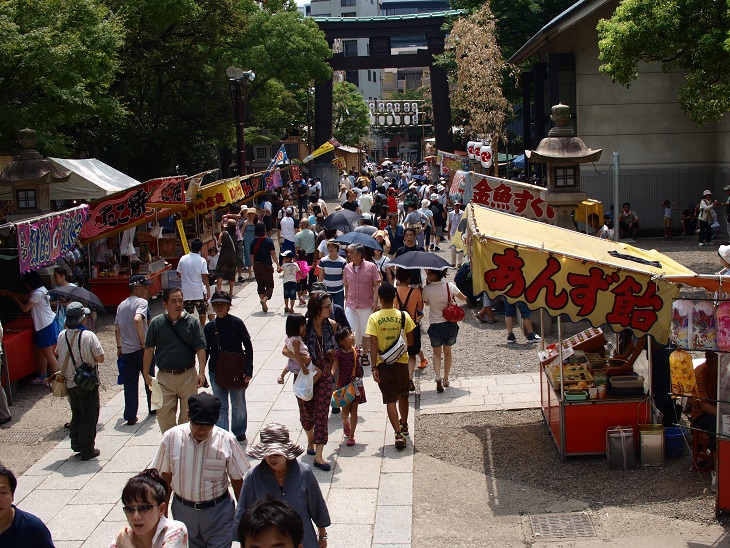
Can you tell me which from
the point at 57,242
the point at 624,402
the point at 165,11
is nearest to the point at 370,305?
the point at 624,402

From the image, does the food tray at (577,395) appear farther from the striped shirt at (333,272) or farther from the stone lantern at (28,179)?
the stone lantern at (28,179)

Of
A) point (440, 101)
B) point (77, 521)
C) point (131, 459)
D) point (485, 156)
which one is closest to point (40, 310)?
point (131, 459)

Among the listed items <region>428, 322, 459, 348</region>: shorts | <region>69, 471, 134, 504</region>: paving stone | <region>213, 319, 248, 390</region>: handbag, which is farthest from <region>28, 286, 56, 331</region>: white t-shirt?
<region>428, 322, 459, 348</region>: shorts

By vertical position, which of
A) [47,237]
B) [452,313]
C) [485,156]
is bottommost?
[452,313]

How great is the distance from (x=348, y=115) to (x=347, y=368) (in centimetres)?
6781

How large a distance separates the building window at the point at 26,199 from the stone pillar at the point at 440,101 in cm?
3344

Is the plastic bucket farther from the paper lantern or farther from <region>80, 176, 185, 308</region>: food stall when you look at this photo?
the paper lantern

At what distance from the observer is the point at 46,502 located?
8.20 metres

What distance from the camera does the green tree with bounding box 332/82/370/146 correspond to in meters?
72.3

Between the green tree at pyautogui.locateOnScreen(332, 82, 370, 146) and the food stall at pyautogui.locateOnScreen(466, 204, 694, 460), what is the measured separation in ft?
208

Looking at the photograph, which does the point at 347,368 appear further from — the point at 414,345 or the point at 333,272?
the point at 333,272

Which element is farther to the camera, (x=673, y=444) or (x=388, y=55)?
(x=388, y=55)

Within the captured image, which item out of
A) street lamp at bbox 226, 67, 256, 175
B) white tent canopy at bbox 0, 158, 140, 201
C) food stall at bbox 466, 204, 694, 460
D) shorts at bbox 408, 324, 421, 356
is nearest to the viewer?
food stall at bbox 466, 204, 694, 460

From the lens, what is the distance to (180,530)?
479cm
